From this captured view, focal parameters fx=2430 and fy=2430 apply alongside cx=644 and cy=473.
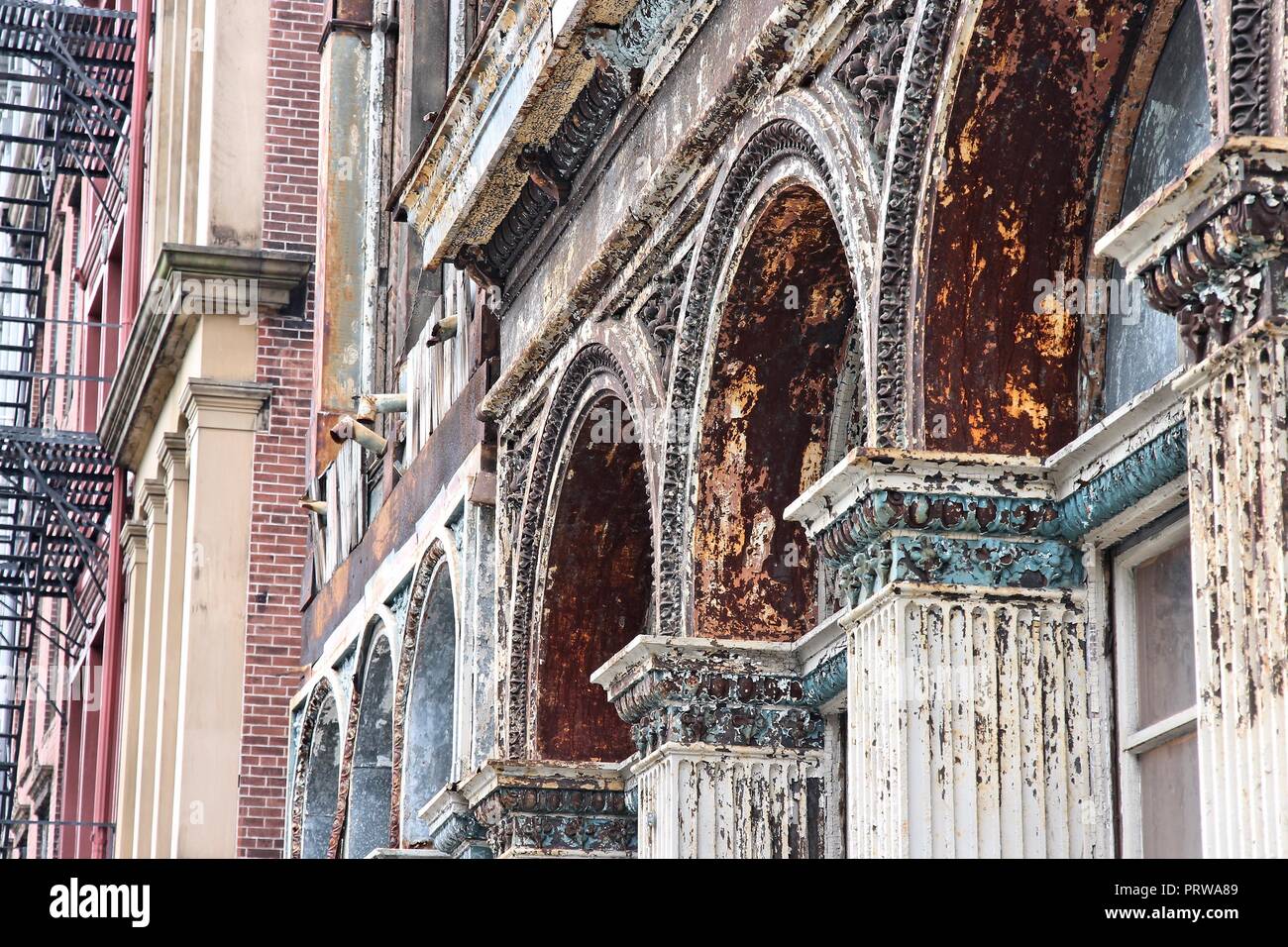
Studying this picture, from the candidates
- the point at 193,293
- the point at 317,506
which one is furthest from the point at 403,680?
the point at 193,293

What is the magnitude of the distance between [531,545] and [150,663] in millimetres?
11520

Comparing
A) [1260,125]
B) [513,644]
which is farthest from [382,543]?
[1260,125]

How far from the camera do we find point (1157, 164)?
652 cm

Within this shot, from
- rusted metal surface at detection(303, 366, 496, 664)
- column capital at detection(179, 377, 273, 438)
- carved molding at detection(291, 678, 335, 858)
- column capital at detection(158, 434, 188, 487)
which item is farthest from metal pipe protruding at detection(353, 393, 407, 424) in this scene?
column capital at detection(158, 434, 188, 487)

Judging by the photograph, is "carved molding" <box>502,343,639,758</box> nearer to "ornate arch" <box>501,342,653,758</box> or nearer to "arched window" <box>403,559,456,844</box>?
"ornate arch" <box>501,342,653,758</box>

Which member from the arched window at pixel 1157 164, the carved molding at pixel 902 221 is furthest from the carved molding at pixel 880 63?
the arched window at pixel 1157 164

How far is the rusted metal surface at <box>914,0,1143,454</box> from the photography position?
6516mm

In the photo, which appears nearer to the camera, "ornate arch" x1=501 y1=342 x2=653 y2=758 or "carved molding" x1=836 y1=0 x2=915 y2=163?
"carved molding" x1=836 y1=0 x2=915 y2=163

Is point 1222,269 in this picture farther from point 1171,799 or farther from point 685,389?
point 685,389

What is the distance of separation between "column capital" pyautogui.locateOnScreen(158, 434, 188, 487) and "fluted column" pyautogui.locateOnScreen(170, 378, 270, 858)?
46 cm

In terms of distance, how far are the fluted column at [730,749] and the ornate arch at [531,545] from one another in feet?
6.10

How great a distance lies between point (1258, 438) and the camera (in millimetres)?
4668

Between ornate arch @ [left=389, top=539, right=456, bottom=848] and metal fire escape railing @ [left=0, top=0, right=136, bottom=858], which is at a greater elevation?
metal fire escape railing @ [left=0, top=0, right=136, bottom=858]
